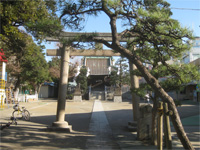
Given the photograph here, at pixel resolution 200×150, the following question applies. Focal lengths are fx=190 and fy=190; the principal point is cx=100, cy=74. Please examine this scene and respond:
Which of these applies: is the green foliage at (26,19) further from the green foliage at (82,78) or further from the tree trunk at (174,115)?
the green foliage at (82,78)

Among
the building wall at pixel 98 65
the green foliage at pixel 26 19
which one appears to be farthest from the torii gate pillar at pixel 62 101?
the building wall at pixel 98 65

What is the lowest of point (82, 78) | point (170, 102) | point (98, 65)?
point (170, 102)

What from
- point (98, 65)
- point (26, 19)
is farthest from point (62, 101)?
point (98, 65)

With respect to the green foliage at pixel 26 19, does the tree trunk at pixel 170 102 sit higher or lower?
lower

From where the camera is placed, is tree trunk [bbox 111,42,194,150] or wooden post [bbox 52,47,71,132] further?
wooden post [bbox 52,47,71,132]

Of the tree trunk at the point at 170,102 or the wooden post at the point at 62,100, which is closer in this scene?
the tree trunk at the point at 170,102

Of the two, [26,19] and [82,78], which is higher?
[26,19]

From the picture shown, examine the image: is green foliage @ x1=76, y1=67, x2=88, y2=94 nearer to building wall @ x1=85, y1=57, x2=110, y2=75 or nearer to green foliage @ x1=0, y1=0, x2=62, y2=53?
building wall @ x1=85, y1=57, x2=110, y2=75

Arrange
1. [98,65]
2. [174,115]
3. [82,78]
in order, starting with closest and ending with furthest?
[174,115], [82,78], [98,65]

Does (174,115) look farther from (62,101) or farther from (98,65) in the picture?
(98,65)

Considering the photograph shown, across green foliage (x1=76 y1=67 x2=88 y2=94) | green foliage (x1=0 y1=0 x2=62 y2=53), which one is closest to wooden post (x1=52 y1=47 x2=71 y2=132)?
A: green foliage (x1=0 y1=0 x2=62 y2=53)

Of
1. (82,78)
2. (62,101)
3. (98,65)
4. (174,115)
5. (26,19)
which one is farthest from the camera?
(98,65)

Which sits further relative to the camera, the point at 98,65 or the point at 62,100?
the point at 98,65

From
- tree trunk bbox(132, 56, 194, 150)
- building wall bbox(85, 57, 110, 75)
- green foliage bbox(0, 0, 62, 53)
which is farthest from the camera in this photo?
building wall bbox(85, 57, 110, 75)
